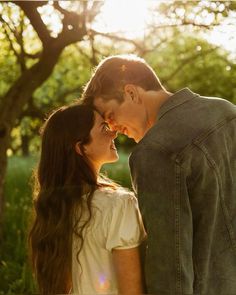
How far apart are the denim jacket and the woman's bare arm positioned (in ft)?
0.27

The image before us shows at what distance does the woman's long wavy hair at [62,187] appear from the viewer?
292 cm

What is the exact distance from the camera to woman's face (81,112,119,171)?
9.82 feet

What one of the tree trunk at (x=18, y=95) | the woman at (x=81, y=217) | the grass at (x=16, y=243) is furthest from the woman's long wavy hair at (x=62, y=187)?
the tree trunk at (x=18, y=95)

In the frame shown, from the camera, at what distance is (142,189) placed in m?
2.52

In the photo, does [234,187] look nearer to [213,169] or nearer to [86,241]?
[213,169]

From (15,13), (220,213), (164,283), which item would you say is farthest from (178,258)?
(15,13)

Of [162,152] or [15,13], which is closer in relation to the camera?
[162,152]

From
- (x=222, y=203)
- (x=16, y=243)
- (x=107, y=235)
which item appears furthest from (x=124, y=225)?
Answer: (x=16, y=243)

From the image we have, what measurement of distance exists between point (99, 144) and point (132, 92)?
32cm

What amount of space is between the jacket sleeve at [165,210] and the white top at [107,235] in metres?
0.20

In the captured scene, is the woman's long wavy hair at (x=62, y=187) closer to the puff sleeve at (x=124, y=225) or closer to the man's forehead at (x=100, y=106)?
the man's forehead at (x=100, y=106)

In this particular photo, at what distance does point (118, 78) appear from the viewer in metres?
2.97

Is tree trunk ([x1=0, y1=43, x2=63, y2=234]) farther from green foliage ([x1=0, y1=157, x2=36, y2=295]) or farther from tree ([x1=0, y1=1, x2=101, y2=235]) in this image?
green foliage ([x1=0, y1=157, x2=36, y2=295])

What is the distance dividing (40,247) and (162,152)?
992 mm
